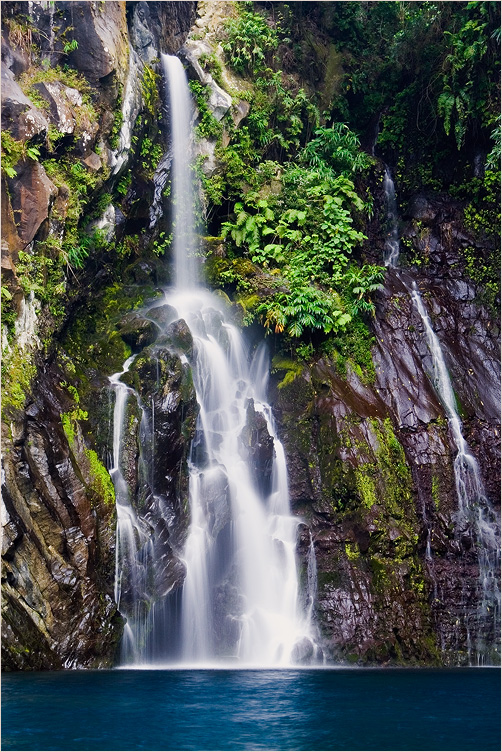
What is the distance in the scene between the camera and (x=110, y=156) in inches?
604

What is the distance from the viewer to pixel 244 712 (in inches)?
327

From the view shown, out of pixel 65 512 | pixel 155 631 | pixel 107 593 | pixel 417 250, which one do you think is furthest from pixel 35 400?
pixel 417 250

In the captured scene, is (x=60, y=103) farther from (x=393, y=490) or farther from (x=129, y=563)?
(x=393, y=490)

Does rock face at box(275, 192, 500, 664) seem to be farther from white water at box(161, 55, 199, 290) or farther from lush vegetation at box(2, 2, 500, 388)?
white water at box(161, 55, 199, 290)

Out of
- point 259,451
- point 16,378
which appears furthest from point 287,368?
point 16,378

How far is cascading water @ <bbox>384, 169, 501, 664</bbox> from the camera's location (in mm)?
13555

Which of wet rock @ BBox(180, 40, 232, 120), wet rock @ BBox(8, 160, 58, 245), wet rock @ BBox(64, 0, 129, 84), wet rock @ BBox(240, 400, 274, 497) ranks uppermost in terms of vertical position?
wet rock @ BBox(180, 40, 232, 120)

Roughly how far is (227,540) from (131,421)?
9.67ft

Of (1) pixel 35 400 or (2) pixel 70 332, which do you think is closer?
(1) pixel 35 400

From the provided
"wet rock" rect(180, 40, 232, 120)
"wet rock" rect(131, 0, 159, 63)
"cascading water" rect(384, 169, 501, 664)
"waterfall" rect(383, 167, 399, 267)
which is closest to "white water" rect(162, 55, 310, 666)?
"cascading water" rect(384, 169, 501, 664)

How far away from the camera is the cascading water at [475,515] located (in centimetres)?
1355

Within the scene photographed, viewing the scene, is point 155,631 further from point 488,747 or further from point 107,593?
point 488,747

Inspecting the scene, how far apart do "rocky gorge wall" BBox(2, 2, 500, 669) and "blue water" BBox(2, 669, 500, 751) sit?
194 centimetres

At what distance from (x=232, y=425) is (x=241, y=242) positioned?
18.0ft
